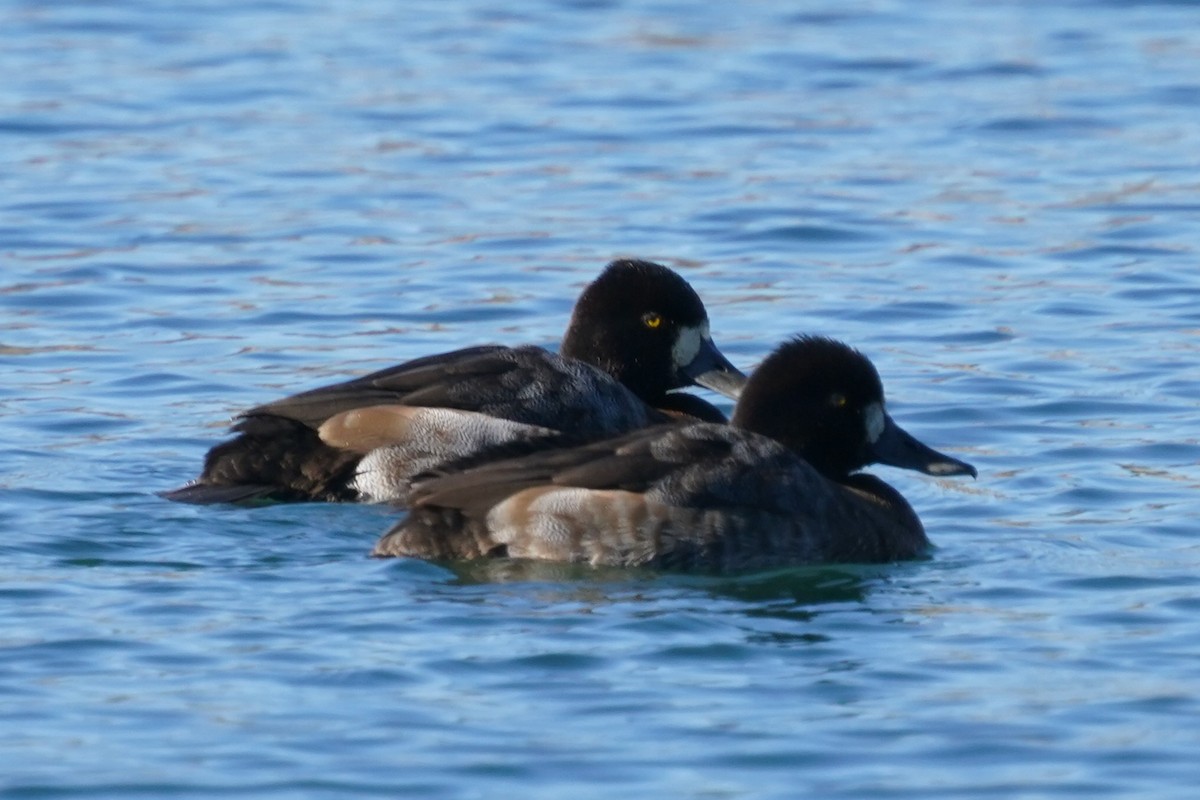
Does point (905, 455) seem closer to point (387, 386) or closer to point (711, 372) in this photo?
point (711, 372)

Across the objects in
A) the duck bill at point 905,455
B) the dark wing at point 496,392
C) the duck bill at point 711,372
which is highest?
the dark wing at point 496,392

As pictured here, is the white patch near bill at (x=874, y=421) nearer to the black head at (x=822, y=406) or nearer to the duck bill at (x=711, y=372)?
the black head at (x=822, y=406)

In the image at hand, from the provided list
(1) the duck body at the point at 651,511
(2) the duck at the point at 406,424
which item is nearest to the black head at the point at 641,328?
(2) the duck at the point at 406,424

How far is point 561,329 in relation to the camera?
11.5 m

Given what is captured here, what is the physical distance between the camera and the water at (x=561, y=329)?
20.7 feet

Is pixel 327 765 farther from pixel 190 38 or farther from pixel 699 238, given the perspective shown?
pixel 190 38

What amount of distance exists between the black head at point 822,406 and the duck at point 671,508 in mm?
11

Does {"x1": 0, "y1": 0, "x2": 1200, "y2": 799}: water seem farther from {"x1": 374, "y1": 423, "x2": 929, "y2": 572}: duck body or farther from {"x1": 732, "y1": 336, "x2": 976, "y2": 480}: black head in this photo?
{"x1": 732, "y1": 336, "x2": 976, "y2": 480}: black head

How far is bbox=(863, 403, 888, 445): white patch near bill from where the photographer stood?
848 cm

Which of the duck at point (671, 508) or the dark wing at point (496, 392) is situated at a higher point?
the dark wing at point (496, 392)

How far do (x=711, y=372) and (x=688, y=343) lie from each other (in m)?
0.17

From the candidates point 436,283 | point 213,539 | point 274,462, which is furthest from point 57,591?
point 436,283

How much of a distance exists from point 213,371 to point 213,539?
2842 millimetres

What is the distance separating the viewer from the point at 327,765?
237 inches
